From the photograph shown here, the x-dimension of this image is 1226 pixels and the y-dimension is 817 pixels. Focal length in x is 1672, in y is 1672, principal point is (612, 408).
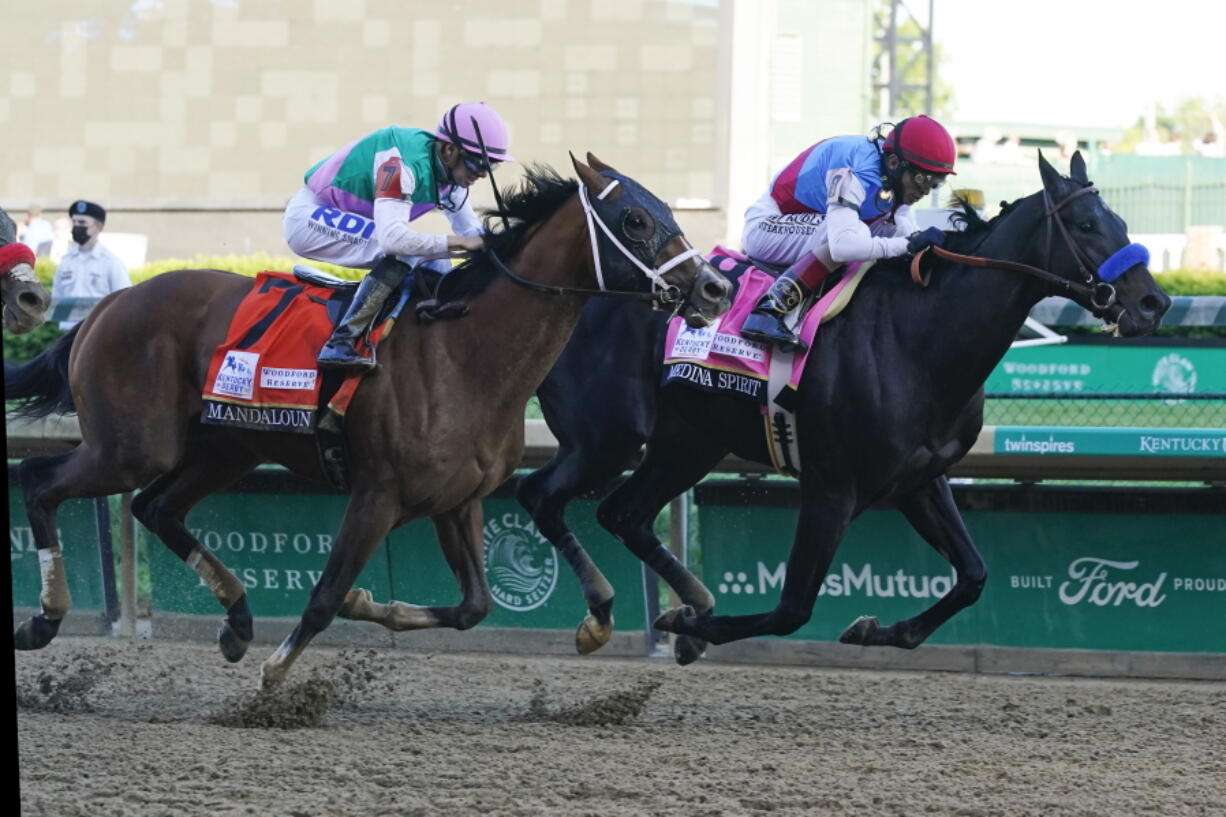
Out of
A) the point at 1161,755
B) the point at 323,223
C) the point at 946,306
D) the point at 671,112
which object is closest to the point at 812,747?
the point at 1161,755

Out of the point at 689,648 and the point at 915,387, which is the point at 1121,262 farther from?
the point at 689,648

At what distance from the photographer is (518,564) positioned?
799 centimetres

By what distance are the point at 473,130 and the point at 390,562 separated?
116 inches

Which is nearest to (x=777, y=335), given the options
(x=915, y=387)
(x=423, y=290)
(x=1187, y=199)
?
(x=915, y=387)

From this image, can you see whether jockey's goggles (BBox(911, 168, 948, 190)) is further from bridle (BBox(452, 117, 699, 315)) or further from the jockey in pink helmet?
the jockey in pink helmet

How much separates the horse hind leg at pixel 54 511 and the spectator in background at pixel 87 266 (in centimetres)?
421

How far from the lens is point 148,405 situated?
19.6 ft

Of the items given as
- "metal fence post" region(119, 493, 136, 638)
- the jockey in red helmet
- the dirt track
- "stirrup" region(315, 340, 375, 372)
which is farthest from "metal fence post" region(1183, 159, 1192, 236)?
"stirrup" region(315, 340, 375, 372)

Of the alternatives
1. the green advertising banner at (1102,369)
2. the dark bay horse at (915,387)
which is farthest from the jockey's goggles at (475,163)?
the green advertising banner at (1102,369)

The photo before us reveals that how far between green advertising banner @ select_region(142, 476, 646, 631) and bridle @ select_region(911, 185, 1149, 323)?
2713mm

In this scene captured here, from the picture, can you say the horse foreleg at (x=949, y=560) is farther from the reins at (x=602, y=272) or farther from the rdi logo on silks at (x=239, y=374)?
the rdi logo on silks at (x=239, y=374)

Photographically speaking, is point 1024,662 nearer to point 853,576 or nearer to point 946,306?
point 853,576

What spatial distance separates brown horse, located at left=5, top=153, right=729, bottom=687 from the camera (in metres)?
5.50

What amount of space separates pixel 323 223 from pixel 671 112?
36.1 feet
